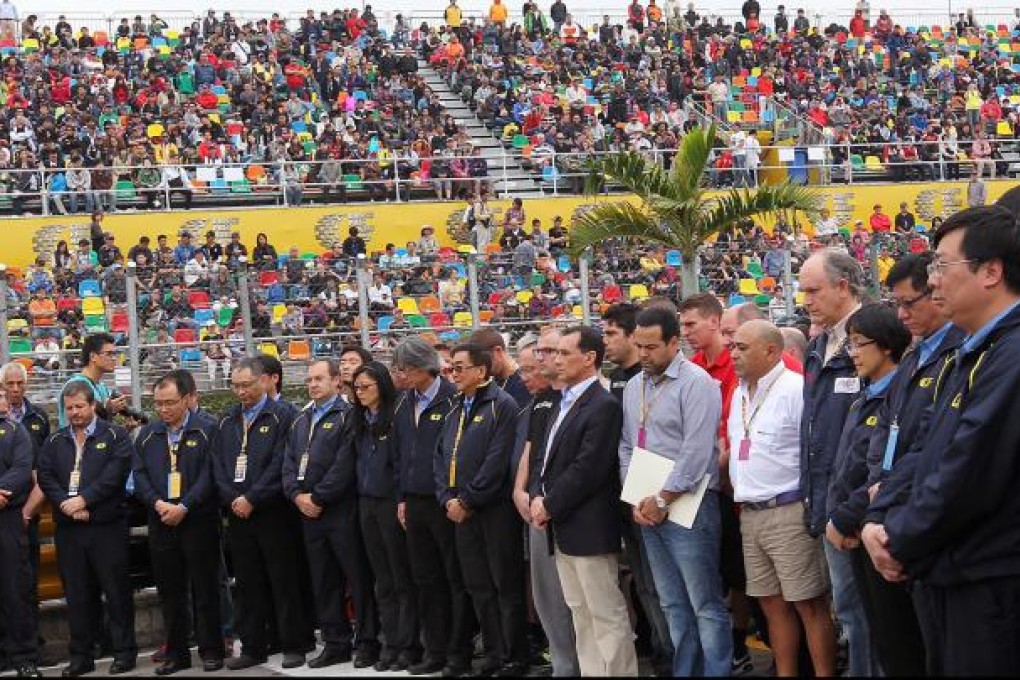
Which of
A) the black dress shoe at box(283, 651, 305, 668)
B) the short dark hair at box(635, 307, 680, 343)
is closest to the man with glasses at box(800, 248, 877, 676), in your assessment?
the short dark hair at box(635, 307, 680, 343)

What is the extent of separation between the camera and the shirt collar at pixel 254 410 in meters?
12.0

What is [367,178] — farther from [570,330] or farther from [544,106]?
[570,330]

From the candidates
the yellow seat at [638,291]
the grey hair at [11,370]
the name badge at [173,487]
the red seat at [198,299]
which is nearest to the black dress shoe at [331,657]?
the name badge at [173,487]

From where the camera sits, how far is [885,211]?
1377 inches

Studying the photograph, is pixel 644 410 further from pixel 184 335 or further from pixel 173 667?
pixel 184 335

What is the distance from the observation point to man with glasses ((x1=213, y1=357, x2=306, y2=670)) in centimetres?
1177

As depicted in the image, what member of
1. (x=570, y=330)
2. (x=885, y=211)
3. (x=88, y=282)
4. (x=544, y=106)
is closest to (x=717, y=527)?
(x=570, y=330)

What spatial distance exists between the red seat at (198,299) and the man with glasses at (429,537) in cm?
589

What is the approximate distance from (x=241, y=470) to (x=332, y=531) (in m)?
0.79

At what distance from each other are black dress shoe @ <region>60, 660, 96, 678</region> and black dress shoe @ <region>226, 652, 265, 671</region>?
950mm

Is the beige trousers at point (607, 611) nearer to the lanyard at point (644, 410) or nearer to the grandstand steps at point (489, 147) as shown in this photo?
the lanyard at point (644, 410)

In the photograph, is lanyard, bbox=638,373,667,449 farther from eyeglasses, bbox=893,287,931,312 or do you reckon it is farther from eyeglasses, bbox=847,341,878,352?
eyeglasses, bbox=893,287,931,312

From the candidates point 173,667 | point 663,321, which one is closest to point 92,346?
point 173,667

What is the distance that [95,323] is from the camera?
1638cm
